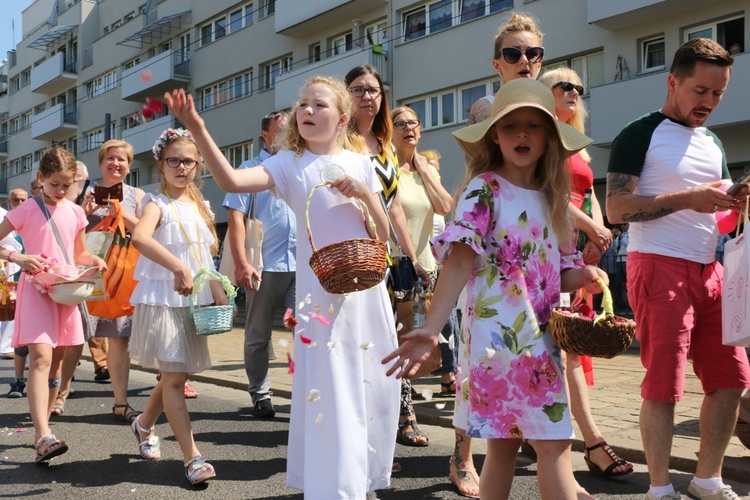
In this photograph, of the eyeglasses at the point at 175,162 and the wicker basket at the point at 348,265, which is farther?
the eyeglasses at the point at 175,162

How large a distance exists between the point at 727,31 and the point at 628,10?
215 centimetres

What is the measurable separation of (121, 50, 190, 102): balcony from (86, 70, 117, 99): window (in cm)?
556

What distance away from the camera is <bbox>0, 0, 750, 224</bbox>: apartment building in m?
18.7

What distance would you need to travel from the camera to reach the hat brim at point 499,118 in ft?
10.4

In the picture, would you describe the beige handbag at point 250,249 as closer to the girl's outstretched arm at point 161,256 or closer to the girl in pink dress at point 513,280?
the girl's outstretched arm at point 161,256

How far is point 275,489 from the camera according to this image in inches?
180

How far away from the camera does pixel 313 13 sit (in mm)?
28453

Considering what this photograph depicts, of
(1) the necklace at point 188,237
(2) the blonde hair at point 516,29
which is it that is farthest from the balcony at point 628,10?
(1) the necklace at point 188,237

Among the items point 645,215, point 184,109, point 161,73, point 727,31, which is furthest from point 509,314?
point 161,73

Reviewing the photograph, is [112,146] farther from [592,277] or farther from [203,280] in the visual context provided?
[592,277]

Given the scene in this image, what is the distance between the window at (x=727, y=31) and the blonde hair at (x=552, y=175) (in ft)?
52.9

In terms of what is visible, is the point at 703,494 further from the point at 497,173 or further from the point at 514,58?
the point at 514,58

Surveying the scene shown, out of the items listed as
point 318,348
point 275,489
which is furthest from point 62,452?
point 318,348

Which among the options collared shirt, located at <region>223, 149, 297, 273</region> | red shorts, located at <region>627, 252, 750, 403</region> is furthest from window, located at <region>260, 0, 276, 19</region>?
red shorts, located at <region>627, 252, 750, 403</region>
